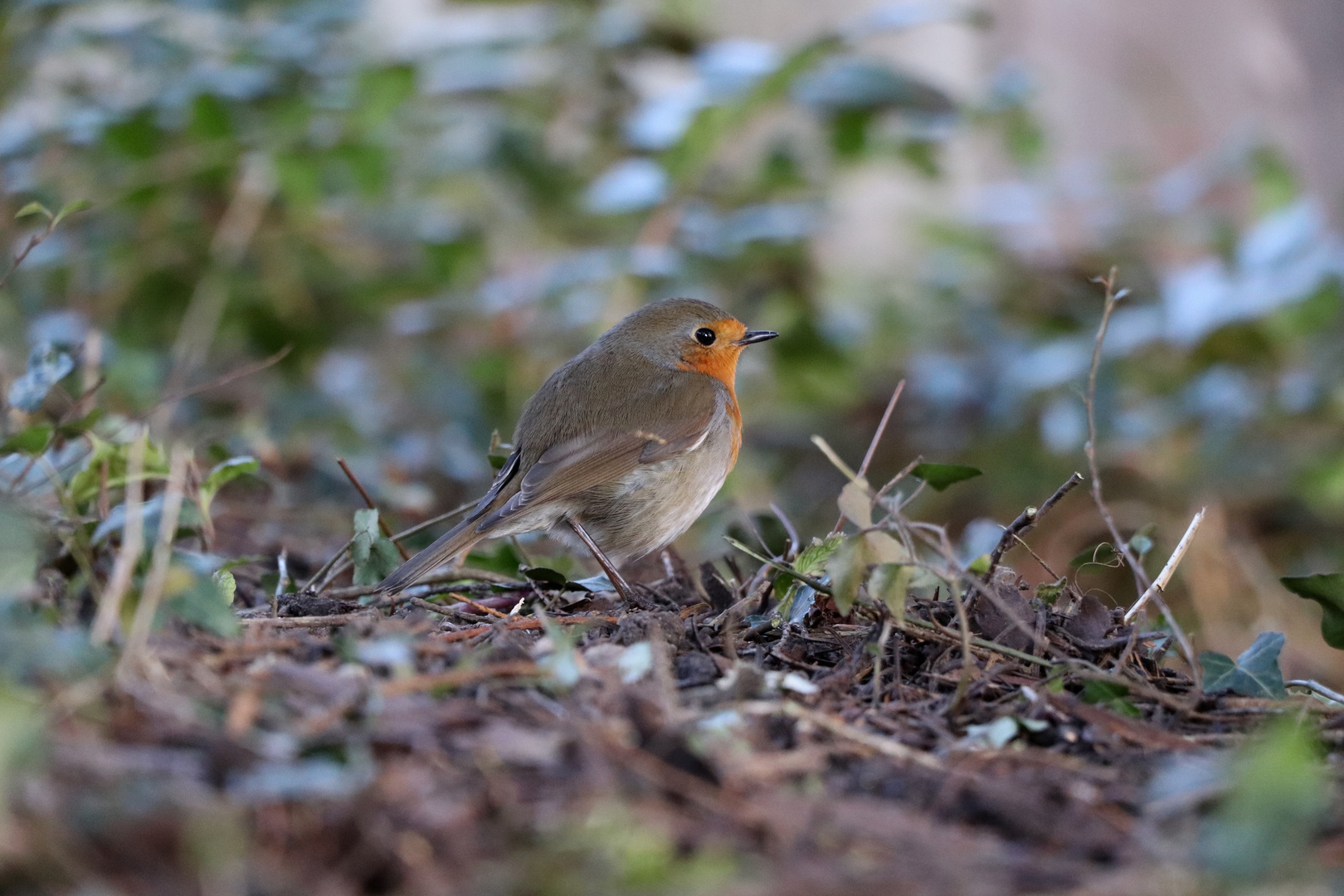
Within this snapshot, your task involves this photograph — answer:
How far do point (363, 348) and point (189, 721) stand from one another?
481 cm

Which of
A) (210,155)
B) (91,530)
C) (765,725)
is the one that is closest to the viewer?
(765,725)

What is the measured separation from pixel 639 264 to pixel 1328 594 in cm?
336

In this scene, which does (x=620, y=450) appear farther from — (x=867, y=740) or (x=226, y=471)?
(x=867, y=740)

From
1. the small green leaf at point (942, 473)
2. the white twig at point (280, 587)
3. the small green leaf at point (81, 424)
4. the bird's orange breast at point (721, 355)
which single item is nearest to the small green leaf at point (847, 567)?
the small green leaf at point (942, 473)

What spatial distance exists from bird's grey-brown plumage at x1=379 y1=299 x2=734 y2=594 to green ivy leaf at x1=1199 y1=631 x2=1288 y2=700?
1.98 metres

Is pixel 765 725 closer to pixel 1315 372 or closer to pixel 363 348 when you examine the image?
pixel 1315 372

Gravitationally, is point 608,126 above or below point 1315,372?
above

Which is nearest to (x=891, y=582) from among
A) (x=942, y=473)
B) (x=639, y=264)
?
(x=942, y=473)

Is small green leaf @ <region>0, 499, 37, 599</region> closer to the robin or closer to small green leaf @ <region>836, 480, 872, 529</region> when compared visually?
small green leaf @ <region>836, 480, 872, 529</region>

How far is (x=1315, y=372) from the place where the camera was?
5266 mm

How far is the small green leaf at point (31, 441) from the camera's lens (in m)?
2.55

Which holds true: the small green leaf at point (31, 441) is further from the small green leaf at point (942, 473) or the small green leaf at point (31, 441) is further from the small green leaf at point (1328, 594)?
the small green leaf at point (1328, 594)

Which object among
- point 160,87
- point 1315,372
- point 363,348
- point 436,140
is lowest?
point 363,348

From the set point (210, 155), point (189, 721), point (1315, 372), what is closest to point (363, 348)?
point (210, 155)
